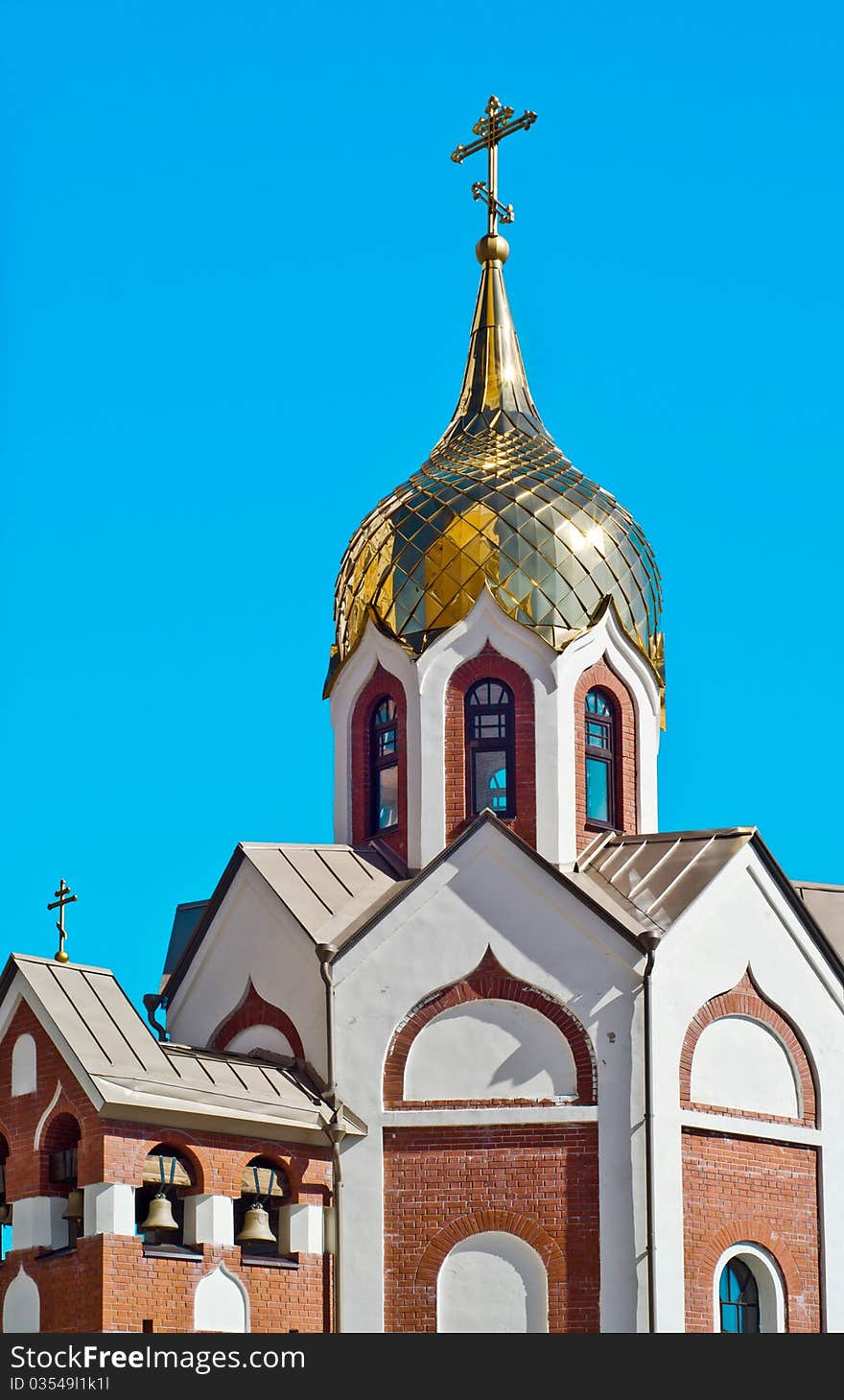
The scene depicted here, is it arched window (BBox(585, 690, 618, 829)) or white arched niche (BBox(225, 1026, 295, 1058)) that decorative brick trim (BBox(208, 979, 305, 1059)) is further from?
arched window (BBox(585, 690, 618, 829))

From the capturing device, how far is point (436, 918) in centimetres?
2105

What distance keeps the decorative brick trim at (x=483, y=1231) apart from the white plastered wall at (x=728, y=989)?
88 cm

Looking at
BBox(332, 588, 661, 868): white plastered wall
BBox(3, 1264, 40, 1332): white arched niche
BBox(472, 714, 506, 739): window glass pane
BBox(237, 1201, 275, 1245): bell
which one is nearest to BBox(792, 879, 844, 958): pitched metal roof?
BBox(332, 588, 661, 868): white plastered wall

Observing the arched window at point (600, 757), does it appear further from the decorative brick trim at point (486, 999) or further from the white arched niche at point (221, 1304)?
the white arched niche at point (221, 1304)

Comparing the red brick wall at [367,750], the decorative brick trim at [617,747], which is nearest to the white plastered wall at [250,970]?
the red brick wall at [367,750]

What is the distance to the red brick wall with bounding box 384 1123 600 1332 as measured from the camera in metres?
19.9

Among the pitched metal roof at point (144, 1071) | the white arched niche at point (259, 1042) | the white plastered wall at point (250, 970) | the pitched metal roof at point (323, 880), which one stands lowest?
the pitched metal roof at point (144, 1071)

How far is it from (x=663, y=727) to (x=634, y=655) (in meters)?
1.28

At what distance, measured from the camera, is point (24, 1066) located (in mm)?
19812

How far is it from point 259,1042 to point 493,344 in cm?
763

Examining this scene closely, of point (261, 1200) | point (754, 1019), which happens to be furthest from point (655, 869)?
point (261, 1200)

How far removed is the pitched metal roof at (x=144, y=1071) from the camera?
18938 millimetres

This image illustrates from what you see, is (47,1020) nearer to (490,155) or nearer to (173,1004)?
(173,1004)

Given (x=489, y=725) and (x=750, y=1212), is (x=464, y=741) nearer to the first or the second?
(x=489, y=725)
